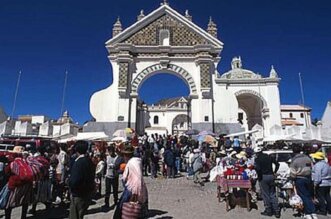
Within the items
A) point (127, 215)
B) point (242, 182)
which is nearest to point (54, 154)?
point (127, 215)

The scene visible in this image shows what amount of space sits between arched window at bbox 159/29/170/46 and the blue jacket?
711 inches

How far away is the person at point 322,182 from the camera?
6684mm

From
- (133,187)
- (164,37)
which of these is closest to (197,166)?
(133,187)

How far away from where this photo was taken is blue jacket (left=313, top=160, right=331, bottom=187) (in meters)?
6.68

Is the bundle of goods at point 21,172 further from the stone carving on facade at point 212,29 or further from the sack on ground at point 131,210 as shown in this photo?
the stone carving on facade at point 212,29

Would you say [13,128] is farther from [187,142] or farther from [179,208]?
[179,208]

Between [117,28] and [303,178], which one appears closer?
[303,178]

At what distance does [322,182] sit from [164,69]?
17.1 metres

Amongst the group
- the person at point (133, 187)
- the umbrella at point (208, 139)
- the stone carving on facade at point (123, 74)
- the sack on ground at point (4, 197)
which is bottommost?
the sack on ground at point (4, 197)

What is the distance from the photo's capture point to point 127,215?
13.1ft

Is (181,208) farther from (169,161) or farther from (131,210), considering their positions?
(169,161)

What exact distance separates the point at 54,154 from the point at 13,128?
18.9m

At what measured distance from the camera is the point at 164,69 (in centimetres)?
2241

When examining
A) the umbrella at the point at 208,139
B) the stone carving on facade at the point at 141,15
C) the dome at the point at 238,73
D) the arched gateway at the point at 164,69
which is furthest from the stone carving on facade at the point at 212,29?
the umbrella at the point at 208,139
